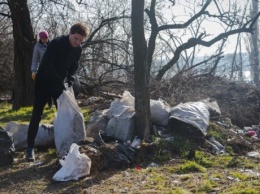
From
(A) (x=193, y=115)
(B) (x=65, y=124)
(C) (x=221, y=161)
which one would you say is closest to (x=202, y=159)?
(C) (x=221, y=161)

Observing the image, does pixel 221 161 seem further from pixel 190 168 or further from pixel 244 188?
pixel 244 188

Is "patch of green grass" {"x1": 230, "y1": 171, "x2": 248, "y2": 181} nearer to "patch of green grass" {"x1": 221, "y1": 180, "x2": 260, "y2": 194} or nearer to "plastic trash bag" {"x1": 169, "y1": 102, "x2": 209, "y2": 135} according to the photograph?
"patch of green grass" {"x1": 221, "y1": 180, "x2": 260, "y2": 194}

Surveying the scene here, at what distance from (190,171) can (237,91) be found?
4.26 meters

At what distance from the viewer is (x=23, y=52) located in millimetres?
9547

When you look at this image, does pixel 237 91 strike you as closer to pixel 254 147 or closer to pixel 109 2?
pixel 254 147

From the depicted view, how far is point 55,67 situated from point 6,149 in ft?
3.55

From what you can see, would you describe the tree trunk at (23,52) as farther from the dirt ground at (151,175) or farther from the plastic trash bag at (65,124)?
the plastic trash bag at (65,124)

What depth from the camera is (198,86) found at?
7773mm

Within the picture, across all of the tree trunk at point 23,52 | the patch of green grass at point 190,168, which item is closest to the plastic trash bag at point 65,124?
the patch of green grass at point 190,168

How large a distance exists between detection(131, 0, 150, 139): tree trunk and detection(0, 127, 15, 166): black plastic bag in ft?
5.20

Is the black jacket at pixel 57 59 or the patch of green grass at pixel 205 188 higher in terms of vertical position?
the black jacket at pixel 57 59

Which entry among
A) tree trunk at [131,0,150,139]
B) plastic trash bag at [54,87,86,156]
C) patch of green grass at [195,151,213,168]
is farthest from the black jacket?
patch of green grass at [195,151,213,168]

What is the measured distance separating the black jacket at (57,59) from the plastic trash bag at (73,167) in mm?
915

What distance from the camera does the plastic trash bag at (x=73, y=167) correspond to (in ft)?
12.1
